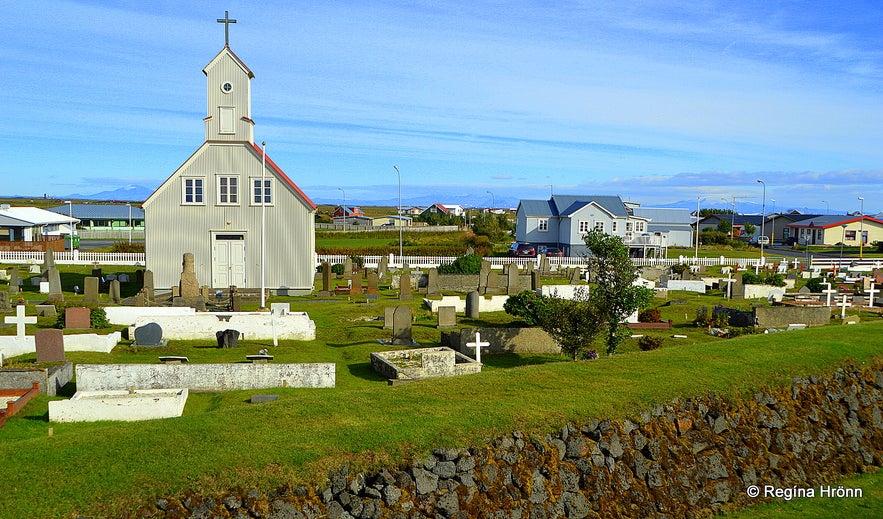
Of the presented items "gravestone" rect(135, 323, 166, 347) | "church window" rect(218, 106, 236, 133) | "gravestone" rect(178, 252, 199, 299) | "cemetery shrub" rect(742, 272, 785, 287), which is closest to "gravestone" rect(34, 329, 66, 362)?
"gravestone" rect(135, 323, 166, 347)

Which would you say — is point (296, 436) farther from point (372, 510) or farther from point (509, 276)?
point (509, 276)

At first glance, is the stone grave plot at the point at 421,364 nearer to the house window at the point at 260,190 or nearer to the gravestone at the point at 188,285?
the gravestone at the point at 188,285

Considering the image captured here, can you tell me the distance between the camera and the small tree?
61.7 feet

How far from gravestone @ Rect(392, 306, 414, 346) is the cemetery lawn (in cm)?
320

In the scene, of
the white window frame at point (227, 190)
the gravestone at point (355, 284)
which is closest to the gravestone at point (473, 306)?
the gravestone at point (355, 284)

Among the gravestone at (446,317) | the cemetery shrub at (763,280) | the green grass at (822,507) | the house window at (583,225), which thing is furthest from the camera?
the house window at (583,225)

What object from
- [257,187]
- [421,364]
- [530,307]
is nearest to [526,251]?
[257,187]

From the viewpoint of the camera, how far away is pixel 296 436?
10.5 m

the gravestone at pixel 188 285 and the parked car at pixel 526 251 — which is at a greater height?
the parked car at pixel 526 251

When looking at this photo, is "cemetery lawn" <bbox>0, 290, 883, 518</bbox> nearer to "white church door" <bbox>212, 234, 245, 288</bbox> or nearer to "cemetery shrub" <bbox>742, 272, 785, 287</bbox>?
"white church door" <bbox>212, 234, 245, 288</bbox>

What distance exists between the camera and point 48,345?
666 inches

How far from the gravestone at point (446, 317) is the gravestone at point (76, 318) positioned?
11.0m

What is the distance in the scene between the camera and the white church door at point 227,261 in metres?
34.2

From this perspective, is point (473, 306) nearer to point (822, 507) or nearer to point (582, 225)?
point (822, 507)
